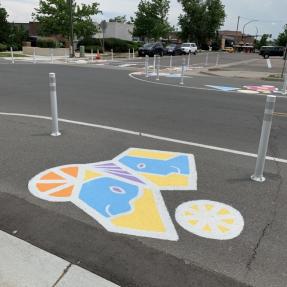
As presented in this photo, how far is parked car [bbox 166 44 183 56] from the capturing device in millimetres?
47750

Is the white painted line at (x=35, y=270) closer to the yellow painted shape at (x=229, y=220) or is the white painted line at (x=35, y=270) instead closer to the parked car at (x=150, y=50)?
the yellow painted shape at (x=229, y=220)

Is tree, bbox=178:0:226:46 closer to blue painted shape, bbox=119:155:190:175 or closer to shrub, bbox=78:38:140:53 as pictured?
shrub, bbox=78:38:140:53

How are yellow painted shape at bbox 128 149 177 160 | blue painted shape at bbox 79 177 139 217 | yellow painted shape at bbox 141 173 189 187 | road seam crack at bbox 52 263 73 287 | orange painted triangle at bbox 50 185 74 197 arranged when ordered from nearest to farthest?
1. road seam crack at bbox 52 263 73 287
2. blue painted shape at bbox 79 177 139 217
3. orange painted triangle at bbox 50 185 74 197
4. yellow painted shape at bbox 141 173 189 187
5. yellow painted shape at bbox 128 149 177 160

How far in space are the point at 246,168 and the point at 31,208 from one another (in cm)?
301

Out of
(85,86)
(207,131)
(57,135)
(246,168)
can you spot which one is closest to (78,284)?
(246,168)

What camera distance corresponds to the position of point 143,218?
3.75 metres

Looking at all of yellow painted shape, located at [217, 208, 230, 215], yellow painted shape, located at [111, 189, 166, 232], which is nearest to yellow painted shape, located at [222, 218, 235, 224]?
yellow painted shape, located at [217, 208, 230, 215]

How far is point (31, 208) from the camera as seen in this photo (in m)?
3.91

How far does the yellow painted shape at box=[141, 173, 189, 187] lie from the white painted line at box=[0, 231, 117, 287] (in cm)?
191

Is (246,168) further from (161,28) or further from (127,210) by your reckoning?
(161,28)

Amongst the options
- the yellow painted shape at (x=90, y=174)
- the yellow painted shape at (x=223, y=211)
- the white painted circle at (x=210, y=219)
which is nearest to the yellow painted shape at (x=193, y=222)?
the white painted circle at (x=210, y=219)

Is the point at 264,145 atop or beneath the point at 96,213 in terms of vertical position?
atop

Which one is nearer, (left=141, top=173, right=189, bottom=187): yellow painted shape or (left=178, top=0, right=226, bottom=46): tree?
(left=141, top=173, right=189, bottom=187): yellow painted shape

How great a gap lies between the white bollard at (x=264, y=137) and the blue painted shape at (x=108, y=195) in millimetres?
1602
